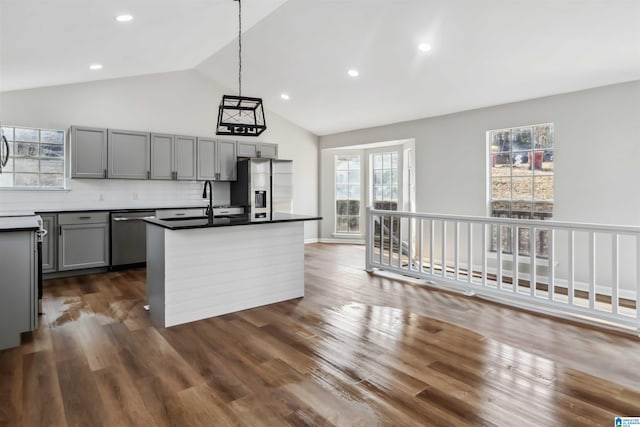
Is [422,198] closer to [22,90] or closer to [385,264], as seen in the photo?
[385,264]

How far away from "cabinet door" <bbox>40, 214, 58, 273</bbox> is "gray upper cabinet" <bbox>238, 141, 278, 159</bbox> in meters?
3.09

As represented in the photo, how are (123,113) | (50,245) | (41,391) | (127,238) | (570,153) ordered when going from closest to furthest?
(41,391) < (570,153) < (50,245) < (127,238) < (123,113)

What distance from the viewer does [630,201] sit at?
4.21 metres

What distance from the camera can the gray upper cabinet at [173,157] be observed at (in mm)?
5922

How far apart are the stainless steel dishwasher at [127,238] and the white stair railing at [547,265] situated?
133 inches

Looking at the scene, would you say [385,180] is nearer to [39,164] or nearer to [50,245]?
[50,245]

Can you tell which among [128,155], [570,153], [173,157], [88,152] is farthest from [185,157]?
[570,153]

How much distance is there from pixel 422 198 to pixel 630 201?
277 centimetres

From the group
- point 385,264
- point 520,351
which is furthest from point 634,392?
point 385,264

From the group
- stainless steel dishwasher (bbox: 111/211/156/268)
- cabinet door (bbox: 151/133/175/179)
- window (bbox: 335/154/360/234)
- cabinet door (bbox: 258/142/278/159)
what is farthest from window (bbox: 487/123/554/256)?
stainless steel dishwasher (bbox: 111/211/156/268)

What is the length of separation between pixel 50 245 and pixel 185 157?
7.54ft

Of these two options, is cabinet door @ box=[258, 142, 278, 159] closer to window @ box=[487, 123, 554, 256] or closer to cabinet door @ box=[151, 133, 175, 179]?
cabinet door @ box=[151, 133, 175, 179]

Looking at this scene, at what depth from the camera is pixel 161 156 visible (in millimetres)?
5984

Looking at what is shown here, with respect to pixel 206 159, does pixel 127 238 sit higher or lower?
lower
